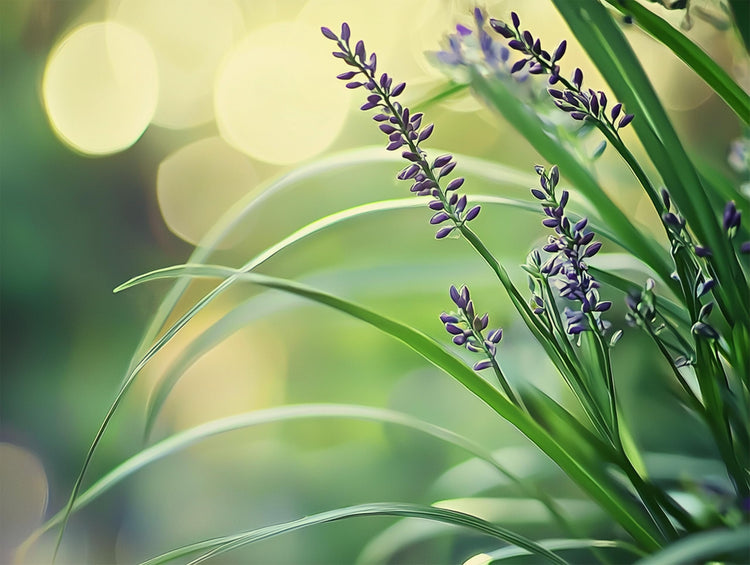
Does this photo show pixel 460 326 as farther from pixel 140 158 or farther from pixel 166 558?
pixel 140 158

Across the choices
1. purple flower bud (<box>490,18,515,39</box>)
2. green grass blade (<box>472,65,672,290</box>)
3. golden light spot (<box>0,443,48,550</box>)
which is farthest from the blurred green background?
purple flower bud (<box>490,18,515,39</box>)

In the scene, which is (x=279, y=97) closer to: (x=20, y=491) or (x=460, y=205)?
(x=20, y=491)

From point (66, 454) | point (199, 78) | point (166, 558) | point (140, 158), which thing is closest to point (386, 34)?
point (199, 78)

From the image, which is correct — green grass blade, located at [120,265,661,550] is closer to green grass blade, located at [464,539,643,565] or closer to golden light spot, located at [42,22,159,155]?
green grass blade, located at [464,539,643,565]

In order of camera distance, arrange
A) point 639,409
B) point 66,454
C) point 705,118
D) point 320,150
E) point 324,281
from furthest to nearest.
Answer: point 320,150
point 66,454
point 705,118
point 639,409
point 324,281

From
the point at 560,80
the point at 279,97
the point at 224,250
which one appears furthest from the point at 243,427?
the point at 279,97

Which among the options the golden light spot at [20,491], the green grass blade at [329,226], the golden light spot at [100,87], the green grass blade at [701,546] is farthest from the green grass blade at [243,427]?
the golden light spot at [100,87]

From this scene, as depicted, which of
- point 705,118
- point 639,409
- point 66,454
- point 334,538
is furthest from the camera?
point 66,454

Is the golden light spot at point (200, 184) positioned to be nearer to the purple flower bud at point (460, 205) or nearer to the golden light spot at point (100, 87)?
the golden light spot at point (100, 87)
